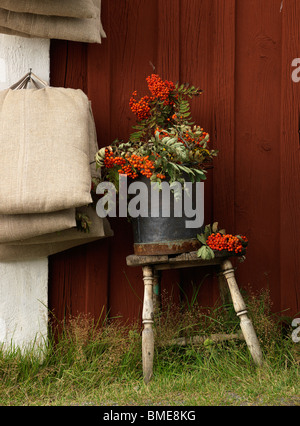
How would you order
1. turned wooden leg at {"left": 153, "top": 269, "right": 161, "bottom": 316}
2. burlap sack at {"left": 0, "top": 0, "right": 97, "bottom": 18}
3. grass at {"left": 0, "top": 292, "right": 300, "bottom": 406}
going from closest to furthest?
grass at {"left": 0, "top": 292, "right": 300, "bottom": 406} → burlap sack at {"left": 0, "top": 0, "right": 97, "bottom": 18} → turned wooden leg at {"left": 153, "top": 269, "right": 161, "bottom": 316}

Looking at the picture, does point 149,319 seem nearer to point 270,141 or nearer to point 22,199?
point 22,199

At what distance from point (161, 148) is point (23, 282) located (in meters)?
1.00

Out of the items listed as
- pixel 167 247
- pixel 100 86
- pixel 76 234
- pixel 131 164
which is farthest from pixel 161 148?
pixel 100 86

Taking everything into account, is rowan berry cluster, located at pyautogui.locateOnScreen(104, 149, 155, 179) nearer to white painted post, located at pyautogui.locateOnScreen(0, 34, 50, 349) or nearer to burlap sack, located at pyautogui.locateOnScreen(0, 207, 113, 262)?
burlap sack, located at pyautogui.locateOnScreen(0, 207, 113, 262)

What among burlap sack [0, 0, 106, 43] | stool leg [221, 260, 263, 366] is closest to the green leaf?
stool leg [221, 260, 263, 366]

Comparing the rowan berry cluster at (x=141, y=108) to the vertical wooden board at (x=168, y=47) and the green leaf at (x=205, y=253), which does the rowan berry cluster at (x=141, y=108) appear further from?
the green leaf at (x=205, y=253)

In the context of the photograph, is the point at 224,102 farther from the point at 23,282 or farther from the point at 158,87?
the point at 23,282

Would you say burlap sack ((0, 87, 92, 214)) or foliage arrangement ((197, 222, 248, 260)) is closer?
burlap sack ((0, 87, 92, 214))

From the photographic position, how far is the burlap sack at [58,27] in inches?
106

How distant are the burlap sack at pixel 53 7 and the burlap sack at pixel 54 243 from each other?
941mm

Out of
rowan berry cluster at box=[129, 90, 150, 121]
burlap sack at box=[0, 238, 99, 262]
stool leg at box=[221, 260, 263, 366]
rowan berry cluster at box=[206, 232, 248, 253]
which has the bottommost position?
stool leg at box=[221, 260, 263, 366]

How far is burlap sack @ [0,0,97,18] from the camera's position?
2.57 metres

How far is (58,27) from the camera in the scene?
2732mm

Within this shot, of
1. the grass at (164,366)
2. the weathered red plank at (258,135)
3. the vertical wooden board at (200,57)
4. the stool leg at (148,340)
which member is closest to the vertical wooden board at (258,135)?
the weathered red plank at (258,135)
